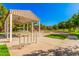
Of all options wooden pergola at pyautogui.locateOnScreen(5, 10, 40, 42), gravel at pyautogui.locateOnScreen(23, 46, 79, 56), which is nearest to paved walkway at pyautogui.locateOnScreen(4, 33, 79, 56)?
gravel at pyautogui.locateOnScreen(23, 46, 79, 56)

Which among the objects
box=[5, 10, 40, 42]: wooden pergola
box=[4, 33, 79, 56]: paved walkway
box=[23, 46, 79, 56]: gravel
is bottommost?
box=[23, 46, 79, 56]: gravel

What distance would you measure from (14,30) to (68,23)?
75 cm

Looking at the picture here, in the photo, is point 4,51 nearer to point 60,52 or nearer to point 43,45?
point 43,45

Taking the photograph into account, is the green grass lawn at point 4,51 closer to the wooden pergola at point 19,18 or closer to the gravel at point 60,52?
the wooden pergola at point 19,18

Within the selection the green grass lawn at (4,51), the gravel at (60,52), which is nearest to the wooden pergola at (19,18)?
the green grass lawn at (4,51)

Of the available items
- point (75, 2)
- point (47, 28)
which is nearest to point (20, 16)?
point (47, 28)

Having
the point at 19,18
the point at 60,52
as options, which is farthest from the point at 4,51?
the point at 60,52

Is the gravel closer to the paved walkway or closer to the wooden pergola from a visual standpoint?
the paved walkway

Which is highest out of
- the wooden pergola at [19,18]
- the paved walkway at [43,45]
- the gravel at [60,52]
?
the wooden pergola at [19,18]

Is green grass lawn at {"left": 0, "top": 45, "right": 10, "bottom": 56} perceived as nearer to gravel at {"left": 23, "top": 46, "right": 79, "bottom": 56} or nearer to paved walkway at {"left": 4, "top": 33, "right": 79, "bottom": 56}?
paved walkway at {"left": 4, "top": 33, "right": 79, "bottom": 56}

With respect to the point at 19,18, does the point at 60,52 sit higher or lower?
lower

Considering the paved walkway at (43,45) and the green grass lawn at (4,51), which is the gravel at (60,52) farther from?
the green grass lawn at (4,51)

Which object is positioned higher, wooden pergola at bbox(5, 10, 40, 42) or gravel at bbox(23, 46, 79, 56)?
wooden pergola at bbox(5, 10, 40, 42)

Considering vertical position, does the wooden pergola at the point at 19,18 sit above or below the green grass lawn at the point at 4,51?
above
